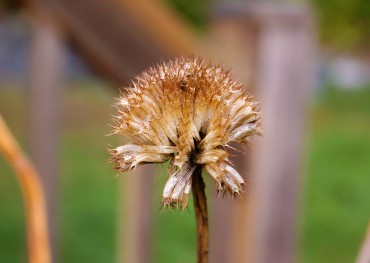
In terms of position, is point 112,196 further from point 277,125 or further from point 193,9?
point 277,125

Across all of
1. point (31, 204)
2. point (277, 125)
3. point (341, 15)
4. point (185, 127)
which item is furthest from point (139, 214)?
point (341, 15)

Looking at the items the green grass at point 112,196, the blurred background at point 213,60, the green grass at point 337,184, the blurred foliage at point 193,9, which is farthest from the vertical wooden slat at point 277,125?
the green grass at point 337,184

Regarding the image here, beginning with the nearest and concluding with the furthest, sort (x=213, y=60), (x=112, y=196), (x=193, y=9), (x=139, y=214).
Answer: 1. (x=213, y=60)
2. (x=139, y=214)
3. (x=193, y=9)
4. (x=112, y=196)

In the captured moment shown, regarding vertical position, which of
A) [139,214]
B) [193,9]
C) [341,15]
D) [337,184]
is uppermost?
[341,15]

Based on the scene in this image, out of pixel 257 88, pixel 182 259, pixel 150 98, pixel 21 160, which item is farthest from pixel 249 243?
pixel 182 259

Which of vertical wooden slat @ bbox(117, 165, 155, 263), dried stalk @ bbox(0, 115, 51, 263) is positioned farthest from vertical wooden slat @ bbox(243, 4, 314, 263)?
dried stalk @ bbox(0, 115, 51, 263)

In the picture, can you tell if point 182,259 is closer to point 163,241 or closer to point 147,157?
point 163,241

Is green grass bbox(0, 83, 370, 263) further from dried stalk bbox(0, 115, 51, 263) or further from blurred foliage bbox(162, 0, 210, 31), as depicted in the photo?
dried stalk bbox(0, 115, 51, 263)
